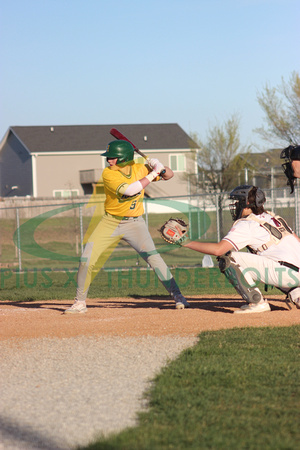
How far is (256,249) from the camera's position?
23.5 feet

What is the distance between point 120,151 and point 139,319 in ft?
7.23

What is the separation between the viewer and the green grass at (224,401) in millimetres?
3285

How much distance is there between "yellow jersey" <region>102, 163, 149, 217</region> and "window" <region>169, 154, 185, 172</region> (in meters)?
36.2

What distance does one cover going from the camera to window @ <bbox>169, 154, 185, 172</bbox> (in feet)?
145

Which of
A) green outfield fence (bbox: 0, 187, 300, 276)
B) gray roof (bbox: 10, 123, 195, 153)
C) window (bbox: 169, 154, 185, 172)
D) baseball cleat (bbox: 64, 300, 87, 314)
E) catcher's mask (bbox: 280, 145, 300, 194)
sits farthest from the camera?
gray roof (bbox: 10, 123, 195, 153)

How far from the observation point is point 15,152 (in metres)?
46.1

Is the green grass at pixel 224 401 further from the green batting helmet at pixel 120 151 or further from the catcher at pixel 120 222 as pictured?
the green batting helmet at pixel 120 151

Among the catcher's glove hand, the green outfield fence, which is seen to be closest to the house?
the green outfield fence

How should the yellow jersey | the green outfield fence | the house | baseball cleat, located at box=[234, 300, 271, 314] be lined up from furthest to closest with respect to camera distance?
the house → the green outfield fence → the yellow jersey → baseball cleat, located at box=[234, 300, 271, 314]

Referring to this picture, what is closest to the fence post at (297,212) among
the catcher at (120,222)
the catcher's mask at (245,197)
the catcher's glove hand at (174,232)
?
the catcher at (120,222)

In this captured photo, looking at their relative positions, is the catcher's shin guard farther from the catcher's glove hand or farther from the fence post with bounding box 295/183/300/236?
the fence post with bounding box 295/183/300/236

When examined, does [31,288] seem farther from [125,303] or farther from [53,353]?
[53,353]

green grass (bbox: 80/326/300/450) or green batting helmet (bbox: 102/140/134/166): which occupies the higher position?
green batting helmet (bbox: 102/140/134/166)

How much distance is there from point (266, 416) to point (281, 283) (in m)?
3.60
